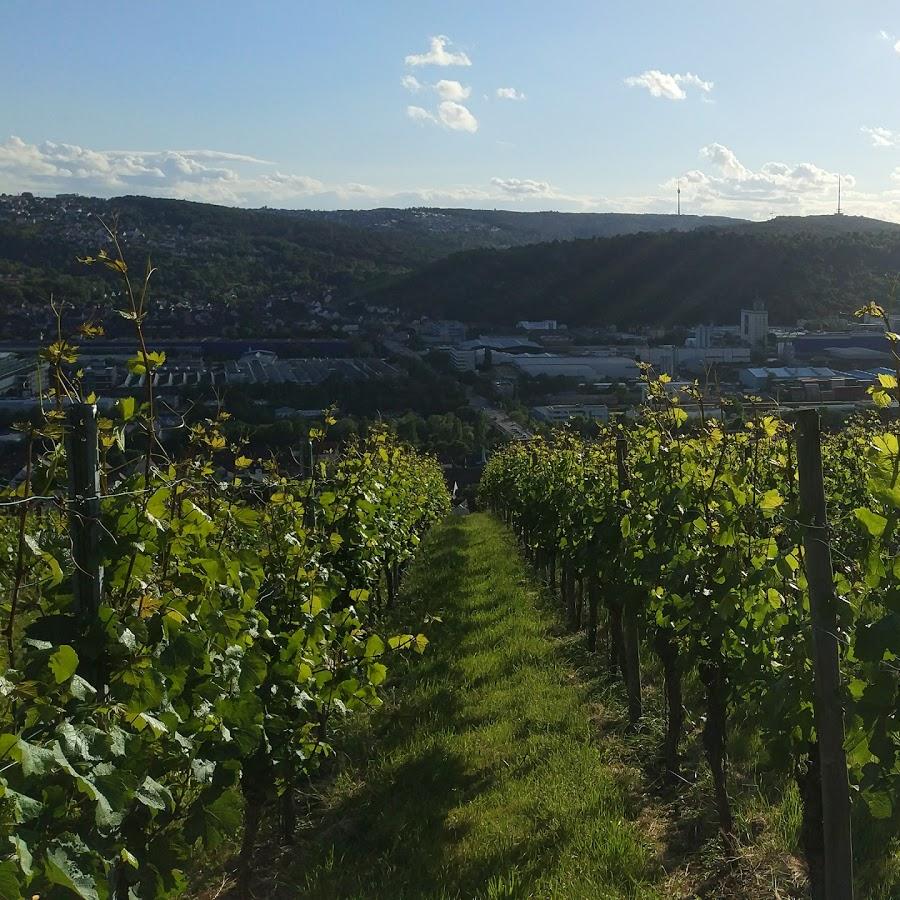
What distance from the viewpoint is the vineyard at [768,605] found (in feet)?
7.59

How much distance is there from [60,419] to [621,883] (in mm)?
2876

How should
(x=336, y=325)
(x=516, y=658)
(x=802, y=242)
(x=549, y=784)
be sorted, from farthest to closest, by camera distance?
1. (x=336, y=325)
2. (x=802, y=242)
3. (x=516, y=658)
4. (x=549, y=784)

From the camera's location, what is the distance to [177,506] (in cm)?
276

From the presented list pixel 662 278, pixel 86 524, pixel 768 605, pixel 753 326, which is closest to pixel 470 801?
pixel 768 605

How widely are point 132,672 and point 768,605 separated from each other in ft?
7.59

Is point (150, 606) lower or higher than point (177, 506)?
lower

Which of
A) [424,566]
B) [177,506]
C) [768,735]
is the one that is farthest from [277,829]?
[424,566]

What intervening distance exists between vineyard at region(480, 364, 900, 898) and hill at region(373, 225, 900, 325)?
33054mm

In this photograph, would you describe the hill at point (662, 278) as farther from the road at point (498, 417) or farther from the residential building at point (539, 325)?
the road at point (498, 417)

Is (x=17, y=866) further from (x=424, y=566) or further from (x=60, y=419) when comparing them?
(x=424, y=566)

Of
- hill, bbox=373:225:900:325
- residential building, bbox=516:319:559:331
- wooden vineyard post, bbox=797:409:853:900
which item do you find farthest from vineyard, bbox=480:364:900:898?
residential building, bbox=516:319:559:331

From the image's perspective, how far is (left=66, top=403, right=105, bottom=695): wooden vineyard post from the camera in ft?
7.19

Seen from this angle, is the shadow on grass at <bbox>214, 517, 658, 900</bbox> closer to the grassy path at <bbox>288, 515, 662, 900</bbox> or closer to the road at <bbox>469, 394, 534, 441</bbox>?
the grassy path at <bbox>288, 515, 662, 900</bbox>

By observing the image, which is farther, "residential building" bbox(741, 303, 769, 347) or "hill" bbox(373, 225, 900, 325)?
"hill" bbox(373, 225, 900, 325)
